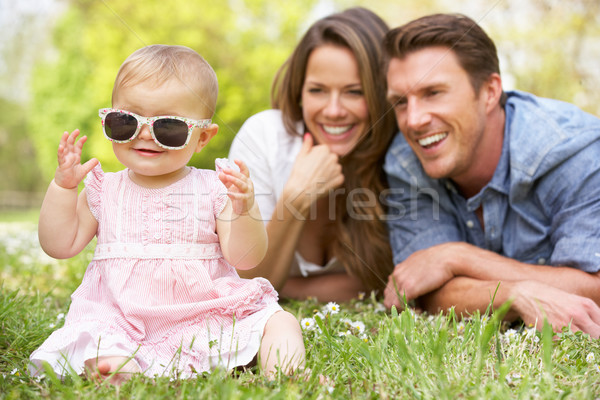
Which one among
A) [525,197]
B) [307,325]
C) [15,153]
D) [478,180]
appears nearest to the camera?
[307,325]

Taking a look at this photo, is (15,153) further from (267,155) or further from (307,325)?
(307,325)

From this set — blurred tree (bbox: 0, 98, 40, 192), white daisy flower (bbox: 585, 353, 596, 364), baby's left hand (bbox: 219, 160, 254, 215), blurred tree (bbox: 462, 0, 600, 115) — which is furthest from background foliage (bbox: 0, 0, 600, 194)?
white daisy flower (bbox: 585, 353, 596, 364)

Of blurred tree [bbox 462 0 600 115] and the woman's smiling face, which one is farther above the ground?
blurred tree [bbox 462 0 600 115]

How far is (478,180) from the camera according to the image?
379 cm

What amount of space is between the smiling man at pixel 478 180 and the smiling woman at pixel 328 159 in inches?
6.7

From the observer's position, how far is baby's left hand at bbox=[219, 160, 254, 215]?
7.09 ft

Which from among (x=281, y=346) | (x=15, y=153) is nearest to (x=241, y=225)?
(x=281, y=346)

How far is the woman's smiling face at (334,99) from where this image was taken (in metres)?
3.82

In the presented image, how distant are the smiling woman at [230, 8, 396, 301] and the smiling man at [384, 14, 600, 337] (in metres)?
0.17

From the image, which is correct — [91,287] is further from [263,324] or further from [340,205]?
[340,205]

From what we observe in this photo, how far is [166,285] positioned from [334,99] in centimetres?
199

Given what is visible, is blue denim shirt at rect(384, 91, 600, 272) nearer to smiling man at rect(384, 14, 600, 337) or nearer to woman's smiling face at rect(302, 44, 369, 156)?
smiling man at rect(384, 14, 600, 337)

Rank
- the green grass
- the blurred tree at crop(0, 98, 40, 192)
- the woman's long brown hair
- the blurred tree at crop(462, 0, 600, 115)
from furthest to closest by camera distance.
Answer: the blurred tree at crop(0, 98, 40, 192) < the blurred tree at crop(462, 0, 600, 115) < the woman's long brown hair < the green grass

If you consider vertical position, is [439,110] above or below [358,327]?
above
